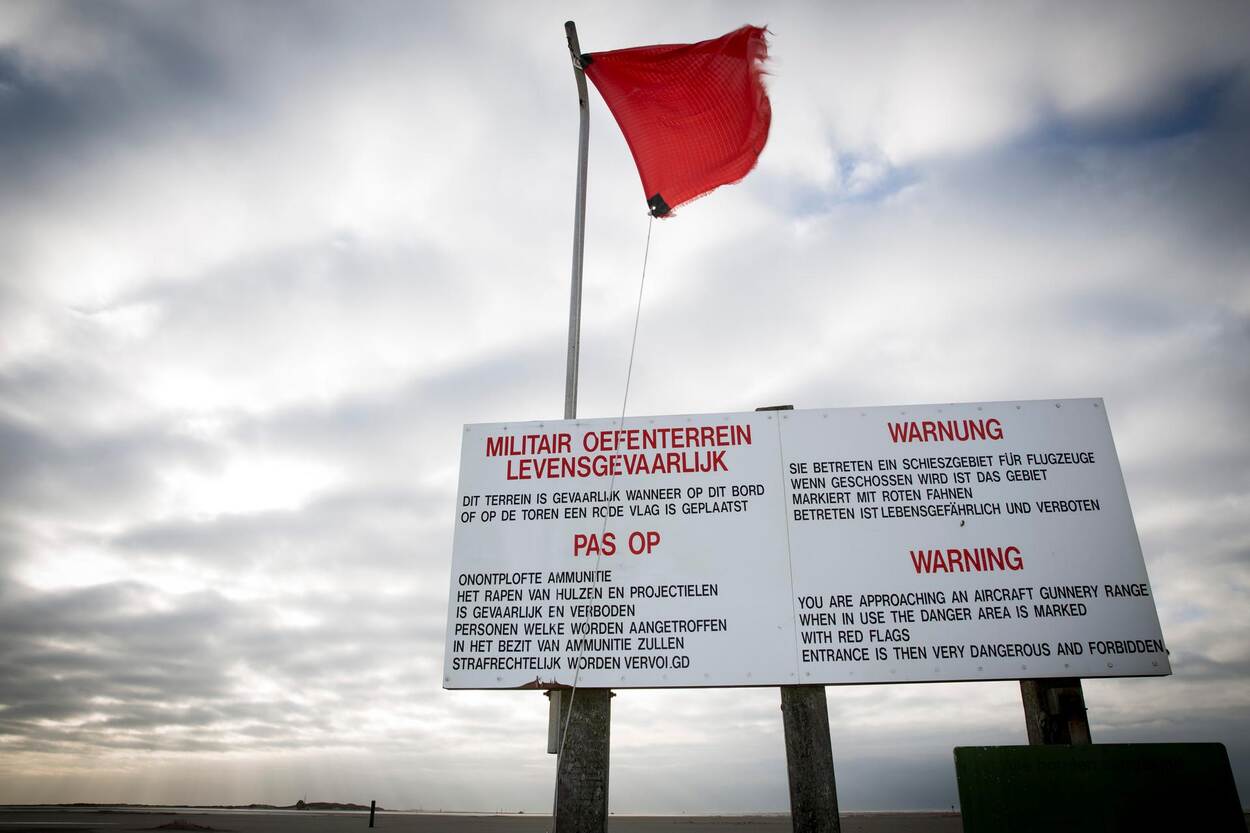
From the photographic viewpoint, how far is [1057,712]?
4.88 m

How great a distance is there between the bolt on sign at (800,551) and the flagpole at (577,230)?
352 millimetres

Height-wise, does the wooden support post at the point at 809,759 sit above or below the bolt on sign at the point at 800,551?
below

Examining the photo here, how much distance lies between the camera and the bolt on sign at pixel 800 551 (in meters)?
4.99

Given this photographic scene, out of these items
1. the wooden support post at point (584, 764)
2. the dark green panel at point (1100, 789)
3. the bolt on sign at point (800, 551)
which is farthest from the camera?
the bolt on sign at point (800, 551)

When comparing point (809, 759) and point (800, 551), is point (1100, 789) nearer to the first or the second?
point (809, 759)

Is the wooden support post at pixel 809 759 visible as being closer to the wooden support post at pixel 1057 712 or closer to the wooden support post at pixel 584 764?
the wooden support post at pixel 584 764

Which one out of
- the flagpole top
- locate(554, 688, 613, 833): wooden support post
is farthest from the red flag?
locate(554, 688, 613, 833): wooden support post

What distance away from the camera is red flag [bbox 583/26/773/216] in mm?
7336

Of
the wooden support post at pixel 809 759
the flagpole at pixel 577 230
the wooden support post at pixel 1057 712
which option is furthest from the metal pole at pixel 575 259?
the wooden support post at pixel 1057 712

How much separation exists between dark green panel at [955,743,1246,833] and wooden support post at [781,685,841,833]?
0.89 meters

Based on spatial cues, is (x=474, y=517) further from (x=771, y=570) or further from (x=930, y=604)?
(x=930, y=604)

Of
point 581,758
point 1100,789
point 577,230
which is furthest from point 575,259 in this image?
point 1100,789

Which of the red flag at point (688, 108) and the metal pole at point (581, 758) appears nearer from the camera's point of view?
the metal pole at point (581, 758)

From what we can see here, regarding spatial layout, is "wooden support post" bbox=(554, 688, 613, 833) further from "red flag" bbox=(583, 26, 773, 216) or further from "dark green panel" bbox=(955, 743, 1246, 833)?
"red flag" bbox=(583, 26, 773, 216)
